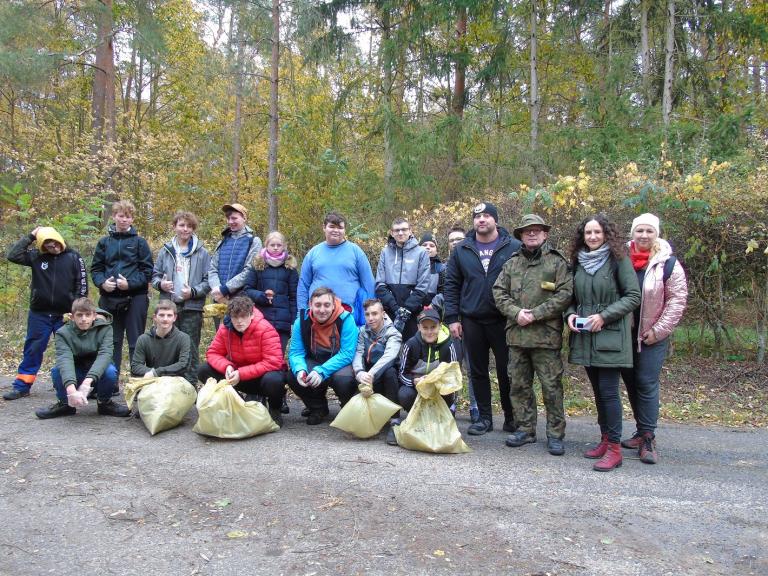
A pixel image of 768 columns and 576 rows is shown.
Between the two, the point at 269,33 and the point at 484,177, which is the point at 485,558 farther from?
the point at 484,177

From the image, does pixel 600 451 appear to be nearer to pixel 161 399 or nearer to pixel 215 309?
pixel 161 399

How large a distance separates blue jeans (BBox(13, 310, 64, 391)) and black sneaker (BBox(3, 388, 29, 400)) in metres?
0.03

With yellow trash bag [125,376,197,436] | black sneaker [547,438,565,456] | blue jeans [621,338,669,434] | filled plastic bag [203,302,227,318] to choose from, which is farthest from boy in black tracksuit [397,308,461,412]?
filled plastic bag [203,302,227,318]

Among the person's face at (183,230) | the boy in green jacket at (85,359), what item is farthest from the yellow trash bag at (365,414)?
the person's face at (183,230)

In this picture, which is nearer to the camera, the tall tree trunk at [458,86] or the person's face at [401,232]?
the person's face at [401,232]

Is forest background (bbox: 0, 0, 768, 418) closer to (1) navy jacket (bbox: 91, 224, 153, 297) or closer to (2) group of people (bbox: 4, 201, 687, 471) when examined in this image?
(2) group of people (bbox: 4, 201, 687, 471)

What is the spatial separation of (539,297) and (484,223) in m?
0.89

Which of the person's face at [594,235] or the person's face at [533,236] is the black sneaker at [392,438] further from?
the person's face at [594,235]

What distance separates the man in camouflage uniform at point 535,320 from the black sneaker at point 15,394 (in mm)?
5046

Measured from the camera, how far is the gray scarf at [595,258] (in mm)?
4707

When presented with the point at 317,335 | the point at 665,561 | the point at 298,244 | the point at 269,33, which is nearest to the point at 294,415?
the point at 317,335

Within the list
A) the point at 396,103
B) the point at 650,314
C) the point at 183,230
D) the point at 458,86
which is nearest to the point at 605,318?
the point at 650,314

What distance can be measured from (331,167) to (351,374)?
9248mm

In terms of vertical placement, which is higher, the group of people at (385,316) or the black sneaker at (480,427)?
the group of people at (385,316)
